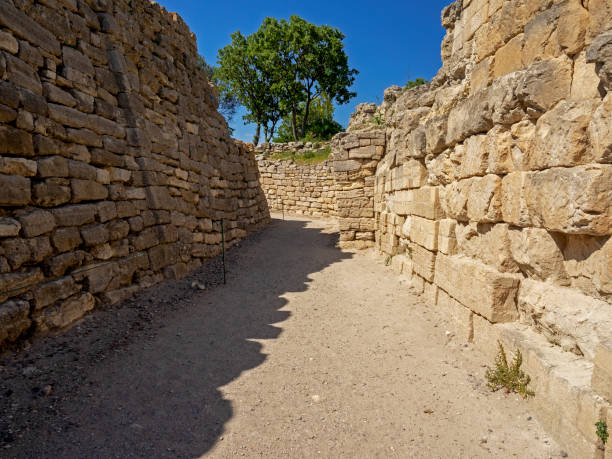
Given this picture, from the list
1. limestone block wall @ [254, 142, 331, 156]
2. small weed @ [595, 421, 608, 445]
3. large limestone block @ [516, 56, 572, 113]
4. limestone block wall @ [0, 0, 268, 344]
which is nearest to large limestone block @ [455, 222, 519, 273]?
large limestone block @ [516, 56, 572, 113]

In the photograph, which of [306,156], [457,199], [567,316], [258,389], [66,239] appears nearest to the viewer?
[567,316]

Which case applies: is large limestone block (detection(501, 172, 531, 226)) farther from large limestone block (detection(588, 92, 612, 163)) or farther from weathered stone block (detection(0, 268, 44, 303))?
weathered stone block (detection(0, 268, 44, 303))

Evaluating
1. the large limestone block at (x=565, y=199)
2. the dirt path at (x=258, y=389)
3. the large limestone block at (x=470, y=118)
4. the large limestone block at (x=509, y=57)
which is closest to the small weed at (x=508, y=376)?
the dirt path at (x=258, y=389)

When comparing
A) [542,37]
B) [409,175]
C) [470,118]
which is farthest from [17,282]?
[409,175]

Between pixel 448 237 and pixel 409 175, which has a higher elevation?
pixel 409 175

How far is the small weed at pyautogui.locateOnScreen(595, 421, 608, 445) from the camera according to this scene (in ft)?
6.23

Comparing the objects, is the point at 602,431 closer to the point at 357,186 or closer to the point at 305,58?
the point at 357,186

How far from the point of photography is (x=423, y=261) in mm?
5156

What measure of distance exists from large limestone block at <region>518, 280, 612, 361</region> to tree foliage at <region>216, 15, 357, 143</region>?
26317mm

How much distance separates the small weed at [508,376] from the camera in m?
2.66

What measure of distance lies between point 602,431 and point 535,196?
159 cm

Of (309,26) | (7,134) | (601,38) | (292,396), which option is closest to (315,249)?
(292,396)

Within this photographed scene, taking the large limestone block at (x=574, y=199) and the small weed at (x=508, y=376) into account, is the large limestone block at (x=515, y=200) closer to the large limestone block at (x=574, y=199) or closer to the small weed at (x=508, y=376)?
the large limestone block at (x=574, y=199)

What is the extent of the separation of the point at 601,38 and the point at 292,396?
339 centimetres
